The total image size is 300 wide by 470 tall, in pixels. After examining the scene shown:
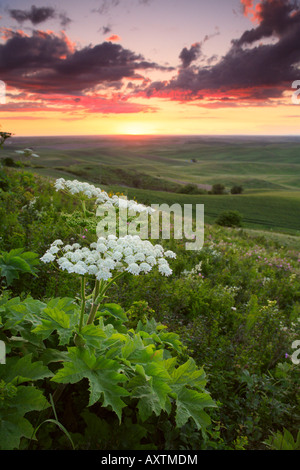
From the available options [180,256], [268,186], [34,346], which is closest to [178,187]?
[268,186]

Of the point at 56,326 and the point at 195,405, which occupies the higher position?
the point at 56,326

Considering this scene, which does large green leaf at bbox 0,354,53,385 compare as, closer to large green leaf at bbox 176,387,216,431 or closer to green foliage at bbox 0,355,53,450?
green foliage at bbox 0,355,53,450

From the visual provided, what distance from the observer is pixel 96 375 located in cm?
282

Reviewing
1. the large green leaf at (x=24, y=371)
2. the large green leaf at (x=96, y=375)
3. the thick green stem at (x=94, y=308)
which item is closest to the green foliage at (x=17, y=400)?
the large green leaf at (x=24, y=371)

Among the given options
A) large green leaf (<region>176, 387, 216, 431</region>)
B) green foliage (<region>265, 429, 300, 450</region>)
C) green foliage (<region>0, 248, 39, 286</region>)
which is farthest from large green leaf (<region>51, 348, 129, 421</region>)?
green foliage (<region>0, 248, 39, 286</region>)

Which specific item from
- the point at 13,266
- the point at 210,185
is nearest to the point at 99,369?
the point at 13,266

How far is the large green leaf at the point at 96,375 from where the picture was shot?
2668 millimetres

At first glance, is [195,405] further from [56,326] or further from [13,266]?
[13,266]

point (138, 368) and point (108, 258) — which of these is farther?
point (108, 258)

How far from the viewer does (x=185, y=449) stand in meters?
3.14
